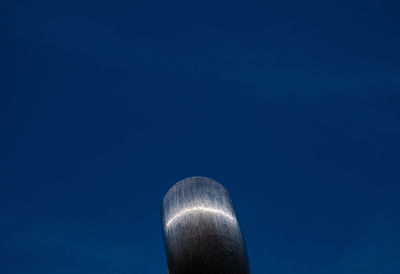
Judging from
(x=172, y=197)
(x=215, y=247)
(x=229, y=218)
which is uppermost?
(x=172, y=197)

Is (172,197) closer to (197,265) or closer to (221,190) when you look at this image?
(221,190)

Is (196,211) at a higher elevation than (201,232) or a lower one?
higher

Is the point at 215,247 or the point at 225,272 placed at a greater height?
the point at 215,247

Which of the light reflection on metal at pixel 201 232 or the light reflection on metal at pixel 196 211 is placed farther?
the light reflection on metal at pixel 196 211

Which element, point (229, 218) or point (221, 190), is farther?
point (221, 190)

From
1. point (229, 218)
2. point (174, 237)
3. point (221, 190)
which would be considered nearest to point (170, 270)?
point (174, 237)

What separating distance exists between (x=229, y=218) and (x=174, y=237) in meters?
1.90

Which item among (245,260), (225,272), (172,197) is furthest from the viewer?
(172,197)

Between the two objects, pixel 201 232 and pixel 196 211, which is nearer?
pixel 201 232

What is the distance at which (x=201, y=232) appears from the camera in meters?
11.4

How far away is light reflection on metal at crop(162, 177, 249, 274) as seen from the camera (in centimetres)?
1094

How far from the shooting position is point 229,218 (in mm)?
12242

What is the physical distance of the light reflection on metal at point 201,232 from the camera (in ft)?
35.9

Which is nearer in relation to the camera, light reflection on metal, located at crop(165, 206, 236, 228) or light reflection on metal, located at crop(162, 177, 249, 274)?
light reflection on metal, located at crop(162, 177, 249, 274)
